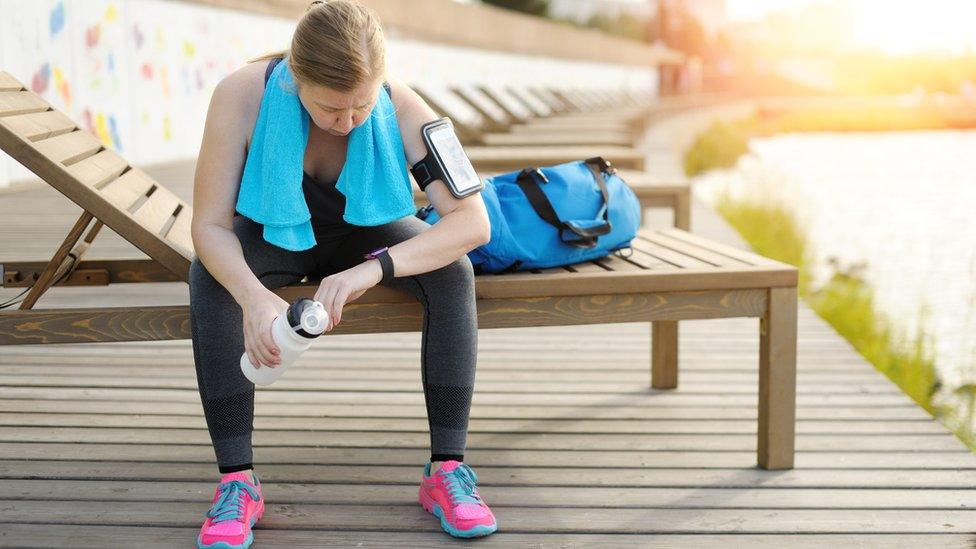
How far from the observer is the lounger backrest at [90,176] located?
2137 millimetres

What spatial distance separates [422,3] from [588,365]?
1093 centimetres

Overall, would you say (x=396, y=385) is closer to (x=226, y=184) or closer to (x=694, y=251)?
(x=694, y=251)

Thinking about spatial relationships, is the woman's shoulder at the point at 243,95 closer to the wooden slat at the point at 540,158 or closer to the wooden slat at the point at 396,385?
the wooden slat at the point at 396,385

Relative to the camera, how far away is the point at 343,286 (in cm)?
196

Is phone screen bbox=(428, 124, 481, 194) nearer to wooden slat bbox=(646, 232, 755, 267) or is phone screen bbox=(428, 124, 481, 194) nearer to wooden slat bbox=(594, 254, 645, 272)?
wooden slat bbox=(594, 254, 645, 272)

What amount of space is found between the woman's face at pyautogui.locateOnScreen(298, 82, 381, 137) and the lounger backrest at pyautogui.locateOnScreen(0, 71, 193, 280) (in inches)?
18.6

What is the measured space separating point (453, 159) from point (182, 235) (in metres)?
0.73

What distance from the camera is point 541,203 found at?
238 centimetres

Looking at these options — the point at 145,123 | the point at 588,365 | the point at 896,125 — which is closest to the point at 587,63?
the point at 896,125

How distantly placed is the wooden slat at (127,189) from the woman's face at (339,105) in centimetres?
49

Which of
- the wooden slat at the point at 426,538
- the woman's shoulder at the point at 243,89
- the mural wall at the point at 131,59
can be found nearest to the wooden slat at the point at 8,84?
the woman's shoulder at the point at 243,89

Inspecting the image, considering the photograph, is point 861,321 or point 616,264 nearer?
point 616,264

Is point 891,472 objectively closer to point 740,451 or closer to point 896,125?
point 740,451

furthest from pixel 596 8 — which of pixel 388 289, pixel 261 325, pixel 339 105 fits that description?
pixel 261 325
